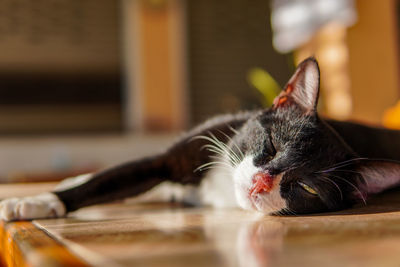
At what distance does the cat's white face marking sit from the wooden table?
0.13m

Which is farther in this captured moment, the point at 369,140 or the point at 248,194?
the point at 369,140

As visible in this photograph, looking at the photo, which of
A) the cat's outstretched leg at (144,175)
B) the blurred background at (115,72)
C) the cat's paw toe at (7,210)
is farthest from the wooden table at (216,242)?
the blurred background at (115,72)

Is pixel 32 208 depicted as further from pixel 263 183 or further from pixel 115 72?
pixel 115 72

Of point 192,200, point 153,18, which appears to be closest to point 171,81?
point 153,18

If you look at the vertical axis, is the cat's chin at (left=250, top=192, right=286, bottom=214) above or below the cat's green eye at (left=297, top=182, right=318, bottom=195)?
below

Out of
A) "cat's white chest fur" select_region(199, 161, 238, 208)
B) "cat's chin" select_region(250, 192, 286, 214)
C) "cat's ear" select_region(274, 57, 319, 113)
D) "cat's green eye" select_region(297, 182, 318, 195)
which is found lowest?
"cat's white chest fur" select_region(199, 161, 238, 208)

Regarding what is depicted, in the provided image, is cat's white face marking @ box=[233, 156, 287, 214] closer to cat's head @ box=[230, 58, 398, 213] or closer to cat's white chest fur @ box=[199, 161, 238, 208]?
cat's head @ box=[230, 58, 398, 213]

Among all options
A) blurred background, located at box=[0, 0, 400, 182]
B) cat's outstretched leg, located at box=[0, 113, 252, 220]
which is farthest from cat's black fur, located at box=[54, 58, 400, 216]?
blurred background, located at box=[0, 0, 400, 182]

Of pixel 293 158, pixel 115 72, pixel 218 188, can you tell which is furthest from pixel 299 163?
pixel 115 72

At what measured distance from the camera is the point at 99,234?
0.65m

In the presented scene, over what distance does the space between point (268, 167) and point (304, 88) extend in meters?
0.22

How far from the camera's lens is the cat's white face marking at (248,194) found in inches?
36.3

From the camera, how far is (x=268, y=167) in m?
0.94

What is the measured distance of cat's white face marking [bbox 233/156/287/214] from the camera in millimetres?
923
